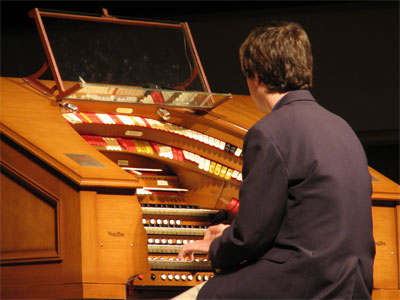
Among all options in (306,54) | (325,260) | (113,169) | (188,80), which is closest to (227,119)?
(188,80)

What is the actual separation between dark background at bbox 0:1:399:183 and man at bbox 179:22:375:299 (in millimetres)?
4084

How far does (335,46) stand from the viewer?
571cm

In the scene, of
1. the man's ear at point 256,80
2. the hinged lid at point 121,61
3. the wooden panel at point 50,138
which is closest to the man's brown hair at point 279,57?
the man's ear at point 256,80

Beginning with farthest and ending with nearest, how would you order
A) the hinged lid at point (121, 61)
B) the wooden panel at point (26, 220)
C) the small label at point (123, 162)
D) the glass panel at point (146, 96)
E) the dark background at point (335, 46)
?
the dark background at point (335, 46)
the small label at point (123, 162)
the hinged lid at point (121, 61)
the glass panel at point (146, 96)
the wooden panel at point (26, 220)

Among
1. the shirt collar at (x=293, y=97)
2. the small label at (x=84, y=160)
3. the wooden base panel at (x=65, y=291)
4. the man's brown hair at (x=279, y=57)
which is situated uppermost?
the man's brown hair at (x=279, y=57)

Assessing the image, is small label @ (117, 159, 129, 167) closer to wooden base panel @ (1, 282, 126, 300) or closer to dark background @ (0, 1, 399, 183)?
wooden base panel @ (1, 282, 126, 300)

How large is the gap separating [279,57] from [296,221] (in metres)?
0.45

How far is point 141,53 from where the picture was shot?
4.04 m

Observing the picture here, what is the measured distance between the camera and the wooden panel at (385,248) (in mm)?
3268

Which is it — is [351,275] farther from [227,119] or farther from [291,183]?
[227,119]

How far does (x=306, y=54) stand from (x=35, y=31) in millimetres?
4151

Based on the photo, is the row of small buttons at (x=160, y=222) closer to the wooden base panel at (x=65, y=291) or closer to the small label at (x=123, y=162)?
the small label at (x=123, y=162)

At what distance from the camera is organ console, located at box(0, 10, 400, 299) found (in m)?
2.74

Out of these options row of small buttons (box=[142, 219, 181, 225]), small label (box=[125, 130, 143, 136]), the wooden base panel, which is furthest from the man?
small label (box=[125, 130, 143, 136])
